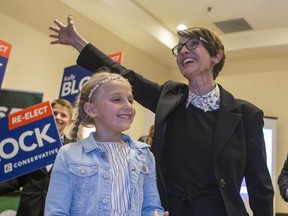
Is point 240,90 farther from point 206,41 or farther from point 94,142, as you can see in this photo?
point 94,142

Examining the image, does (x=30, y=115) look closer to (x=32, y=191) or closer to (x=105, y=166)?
(x=32, y=191)

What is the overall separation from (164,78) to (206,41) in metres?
6.01

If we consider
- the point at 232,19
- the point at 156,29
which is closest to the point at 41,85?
the point at 156,29

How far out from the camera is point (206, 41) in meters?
1.62

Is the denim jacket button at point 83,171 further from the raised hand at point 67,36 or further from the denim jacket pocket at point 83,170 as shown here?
the raised hand at point 67,36

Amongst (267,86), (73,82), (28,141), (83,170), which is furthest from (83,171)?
(267,86)

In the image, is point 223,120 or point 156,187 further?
point 223,120

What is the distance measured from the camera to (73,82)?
4.12 meters

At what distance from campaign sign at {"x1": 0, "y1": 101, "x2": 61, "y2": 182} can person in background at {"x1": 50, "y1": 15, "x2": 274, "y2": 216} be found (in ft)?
4.40

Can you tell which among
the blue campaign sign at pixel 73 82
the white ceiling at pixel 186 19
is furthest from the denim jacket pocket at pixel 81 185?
the white ceiling at pixel 186 19

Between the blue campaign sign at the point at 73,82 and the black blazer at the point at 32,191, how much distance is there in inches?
49.5

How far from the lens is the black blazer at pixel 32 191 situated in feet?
9.21

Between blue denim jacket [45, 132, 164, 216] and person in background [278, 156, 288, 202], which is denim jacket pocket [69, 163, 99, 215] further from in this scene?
person in background [278, 156, 288, 202]

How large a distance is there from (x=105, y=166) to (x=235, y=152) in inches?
20.5
